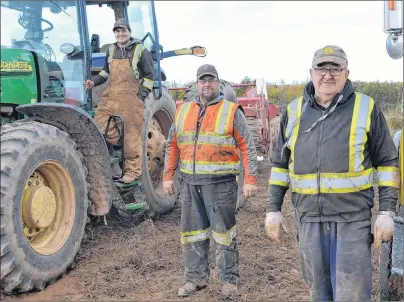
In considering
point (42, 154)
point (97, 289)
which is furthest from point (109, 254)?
point (42, 154)

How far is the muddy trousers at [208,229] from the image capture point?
4125 mm

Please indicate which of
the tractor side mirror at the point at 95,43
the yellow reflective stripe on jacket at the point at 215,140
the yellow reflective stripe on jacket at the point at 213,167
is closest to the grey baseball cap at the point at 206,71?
the yellow reflective stripe on jacket at the point at 215,140

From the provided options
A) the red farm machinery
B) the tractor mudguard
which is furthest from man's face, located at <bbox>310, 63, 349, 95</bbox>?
the red farm machinery

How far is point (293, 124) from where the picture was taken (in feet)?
10.0

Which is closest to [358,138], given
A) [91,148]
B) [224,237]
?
[224,237]

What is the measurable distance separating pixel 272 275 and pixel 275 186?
149 centimetres

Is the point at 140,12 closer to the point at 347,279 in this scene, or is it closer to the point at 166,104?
the point at 166,104

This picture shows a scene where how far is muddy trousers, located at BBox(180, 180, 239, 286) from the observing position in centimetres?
412

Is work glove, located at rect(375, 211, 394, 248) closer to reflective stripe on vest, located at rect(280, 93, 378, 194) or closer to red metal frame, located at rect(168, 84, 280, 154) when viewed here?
reflective stripe on vest, located at rect(280, 93, 378, 194)

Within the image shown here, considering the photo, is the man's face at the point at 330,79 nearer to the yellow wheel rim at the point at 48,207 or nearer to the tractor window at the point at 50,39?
the yellow wheel rim at the point at 48,207

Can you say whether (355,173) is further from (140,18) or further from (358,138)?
(140,18)

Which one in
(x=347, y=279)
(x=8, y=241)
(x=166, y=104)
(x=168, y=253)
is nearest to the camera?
(x=347, y=279)

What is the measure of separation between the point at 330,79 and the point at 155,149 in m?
3.47

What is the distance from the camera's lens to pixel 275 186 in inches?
127
